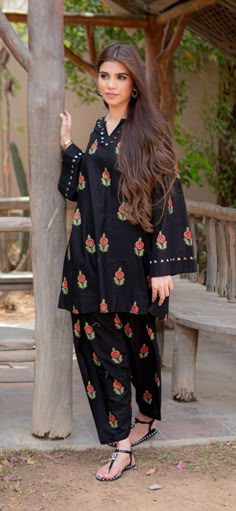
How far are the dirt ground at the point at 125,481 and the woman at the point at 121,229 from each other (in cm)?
12

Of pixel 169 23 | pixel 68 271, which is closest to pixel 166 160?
pixel 68 271

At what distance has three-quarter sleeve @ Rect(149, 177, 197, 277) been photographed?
13.0ft

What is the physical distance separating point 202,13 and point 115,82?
9.97 feet

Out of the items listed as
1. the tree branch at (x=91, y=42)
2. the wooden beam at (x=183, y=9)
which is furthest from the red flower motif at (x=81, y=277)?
the tree branch at (x=91, y=42)

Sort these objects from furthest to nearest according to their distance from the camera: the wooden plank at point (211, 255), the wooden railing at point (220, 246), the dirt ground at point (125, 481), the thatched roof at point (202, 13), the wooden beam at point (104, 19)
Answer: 1. the wooden beam at point (104, 19)
2. the thatched roof at point (202, 13)
3. the wooden plank at point (211, 255)
4. the wooden railing at point (220, 246)
5. the dirt ground at point (125, 481)

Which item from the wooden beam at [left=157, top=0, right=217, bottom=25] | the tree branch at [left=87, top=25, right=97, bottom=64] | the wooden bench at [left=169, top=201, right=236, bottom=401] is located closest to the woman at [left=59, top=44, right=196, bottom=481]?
the wooden bench at [left=169, top=201, right=236, bottom=401]

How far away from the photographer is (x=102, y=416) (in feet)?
13.8

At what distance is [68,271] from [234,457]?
1160 millimetres

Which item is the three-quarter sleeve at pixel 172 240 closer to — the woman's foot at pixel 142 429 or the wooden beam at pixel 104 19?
the woman's foot at pixel 142 429

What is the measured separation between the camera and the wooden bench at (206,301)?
16.5 feet

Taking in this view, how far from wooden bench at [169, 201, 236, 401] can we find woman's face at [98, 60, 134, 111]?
1.39m

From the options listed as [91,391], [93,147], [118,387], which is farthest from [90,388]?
[93,147]

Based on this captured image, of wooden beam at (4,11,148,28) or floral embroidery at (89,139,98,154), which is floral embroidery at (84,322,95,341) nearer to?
floral embroidery at (89,139,98,154)

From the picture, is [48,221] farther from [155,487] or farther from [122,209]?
[155,487]
